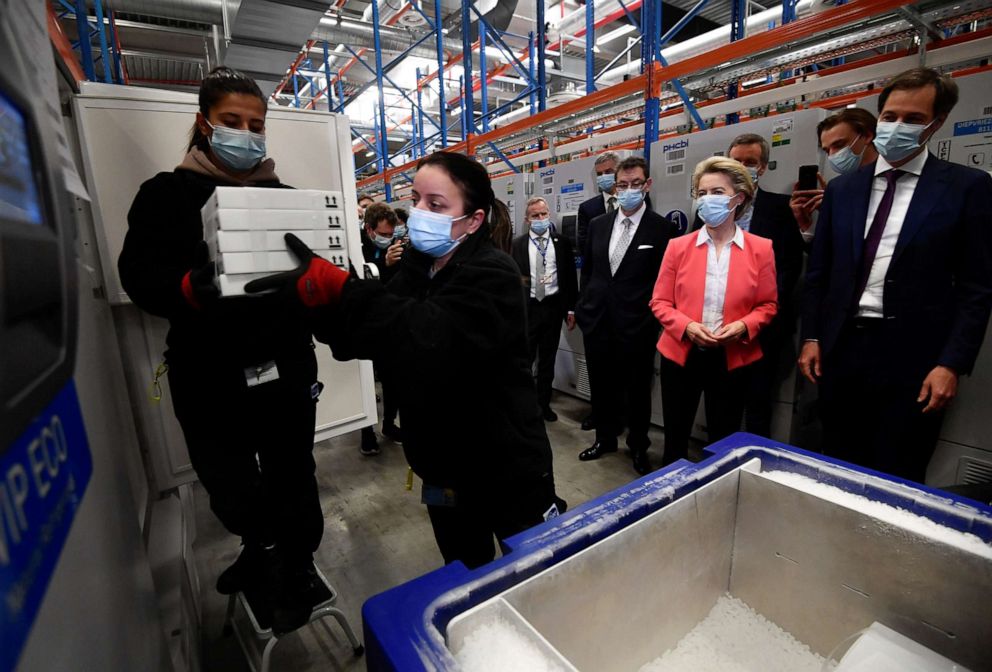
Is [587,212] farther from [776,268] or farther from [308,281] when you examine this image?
[308,281]

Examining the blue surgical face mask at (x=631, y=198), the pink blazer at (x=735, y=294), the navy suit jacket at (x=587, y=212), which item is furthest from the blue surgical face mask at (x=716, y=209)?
the navy suit jacket at (x=587, y=212)

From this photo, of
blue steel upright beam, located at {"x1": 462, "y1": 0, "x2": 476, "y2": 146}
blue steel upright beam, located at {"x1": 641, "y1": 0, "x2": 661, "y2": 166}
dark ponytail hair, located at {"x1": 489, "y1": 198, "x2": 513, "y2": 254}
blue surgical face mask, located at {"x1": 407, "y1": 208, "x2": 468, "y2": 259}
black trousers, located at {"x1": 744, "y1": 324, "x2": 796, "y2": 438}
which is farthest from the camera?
blue steel upright beam, located at {"x1": 462, "y1": 0, "x2": 476, "y2": 146}

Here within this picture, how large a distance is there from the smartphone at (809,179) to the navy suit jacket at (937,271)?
27.2 inches

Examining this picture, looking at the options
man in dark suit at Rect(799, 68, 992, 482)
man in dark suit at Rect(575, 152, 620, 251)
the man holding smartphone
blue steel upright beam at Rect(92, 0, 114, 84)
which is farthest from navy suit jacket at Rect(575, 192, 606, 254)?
blue steel upright beam at Rect(92, 0, 114, 84)

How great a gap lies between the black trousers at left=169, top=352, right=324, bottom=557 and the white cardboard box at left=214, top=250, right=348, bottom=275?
1.35 ft

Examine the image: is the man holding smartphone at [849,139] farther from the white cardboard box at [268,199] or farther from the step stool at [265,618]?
the step stool at [265,618]

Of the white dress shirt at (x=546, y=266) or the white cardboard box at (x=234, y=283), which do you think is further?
the white dress shirt at (x=546, y=266)

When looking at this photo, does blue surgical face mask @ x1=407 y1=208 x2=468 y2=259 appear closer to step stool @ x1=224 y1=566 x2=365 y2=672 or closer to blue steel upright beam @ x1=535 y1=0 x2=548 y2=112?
step stool @ x1=224 y1=566 x2=365 y2=672

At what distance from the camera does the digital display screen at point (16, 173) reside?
338 mm

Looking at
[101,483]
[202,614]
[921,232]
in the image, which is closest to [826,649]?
[101,483]

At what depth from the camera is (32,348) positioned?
0.36 meters

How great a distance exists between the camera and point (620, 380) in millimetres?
2992

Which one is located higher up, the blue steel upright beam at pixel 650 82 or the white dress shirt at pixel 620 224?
the blue steel upright beam at pixel 650 82

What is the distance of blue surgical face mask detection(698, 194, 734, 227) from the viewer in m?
2.09
